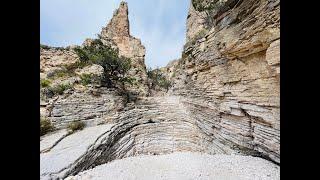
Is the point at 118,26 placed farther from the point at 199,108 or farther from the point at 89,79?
the point at 199,108

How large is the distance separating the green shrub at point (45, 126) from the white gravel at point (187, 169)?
15.6 feet

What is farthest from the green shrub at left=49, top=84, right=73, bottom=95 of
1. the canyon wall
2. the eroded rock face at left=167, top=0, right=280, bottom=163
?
the eroded rock face at left=167, top=0, right=280, bottom=163

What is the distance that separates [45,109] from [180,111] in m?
8.27

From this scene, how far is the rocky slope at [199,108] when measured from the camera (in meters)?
5.78

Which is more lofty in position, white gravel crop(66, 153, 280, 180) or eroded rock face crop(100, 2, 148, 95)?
eroded rock face crop(100, 2, 148, 95)

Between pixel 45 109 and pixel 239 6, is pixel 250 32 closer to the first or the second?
pixel 239 6

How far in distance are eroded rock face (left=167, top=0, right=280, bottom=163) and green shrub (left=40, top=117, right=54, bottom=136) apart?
798 centimetres

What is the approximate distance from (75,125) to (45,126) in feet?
4.40

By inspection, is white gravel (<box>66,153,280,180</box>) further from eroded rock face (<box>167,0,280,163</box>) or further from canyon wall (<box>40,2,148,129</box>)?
canyon wall (<box>40,2,148,129</box>)

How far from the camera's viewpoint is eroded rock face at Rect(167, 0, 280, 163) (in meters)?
5.47

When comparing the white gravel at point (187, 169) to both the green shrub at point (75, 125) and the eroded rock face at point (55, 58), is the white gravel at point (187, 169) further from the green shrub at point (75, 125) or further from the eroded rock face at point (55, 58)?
the eroded rock face at point (55, 58)
